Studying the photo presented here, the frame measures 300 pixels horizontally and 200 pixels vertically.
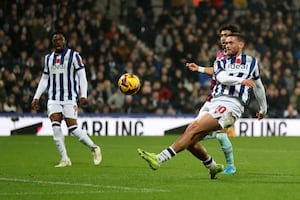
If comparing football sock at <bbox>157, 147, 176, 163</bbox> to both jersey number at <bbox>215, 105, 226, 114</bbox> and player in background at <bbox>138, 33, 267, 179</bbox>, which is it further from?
jersey number at <bbox>215, 105, 226, 114</bbox>

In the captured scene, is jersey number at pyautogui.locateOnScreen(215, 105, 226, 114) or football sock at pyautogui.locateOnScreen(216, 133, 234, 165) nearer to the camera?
jersey number at pyautogui.locateOnScreen(215, 105, 226, 114)

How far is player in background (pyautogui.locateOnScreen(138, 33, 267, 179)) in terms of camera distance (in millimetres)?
10977

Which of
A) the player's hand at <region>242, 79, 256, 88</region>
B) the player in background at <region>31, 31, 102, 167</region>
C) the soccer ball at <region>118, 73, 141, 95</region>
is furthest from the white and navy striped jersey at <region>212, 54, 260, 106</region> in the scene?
the player in background at <region>31, 31, 102, 167</region>

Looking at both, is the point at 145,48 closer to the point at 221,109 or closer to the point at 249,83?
the point at 221,109

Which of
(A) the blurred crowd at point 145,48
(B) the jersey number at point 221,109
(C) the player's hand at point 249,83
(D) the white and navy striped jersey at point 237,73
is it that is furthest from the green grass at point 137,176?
(A) the blurred crowd at point 145,48

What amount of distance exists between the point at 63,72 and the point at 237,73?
3931 mm

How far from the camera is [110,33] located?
87.8 ft

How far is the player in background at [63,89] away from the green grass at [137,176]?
0.47 meters

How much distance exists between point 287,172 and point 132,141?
9153mm

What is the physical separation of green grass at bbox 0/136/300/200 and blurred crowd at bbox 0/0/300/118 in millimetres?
5699

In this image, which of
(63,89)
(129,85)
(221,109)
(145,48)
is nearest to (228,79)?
(221,109)

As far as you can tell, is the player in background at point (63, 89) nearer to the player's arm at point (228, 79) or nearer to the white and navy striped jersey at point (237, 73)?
the white and navy striped jersey at point (237, 73)

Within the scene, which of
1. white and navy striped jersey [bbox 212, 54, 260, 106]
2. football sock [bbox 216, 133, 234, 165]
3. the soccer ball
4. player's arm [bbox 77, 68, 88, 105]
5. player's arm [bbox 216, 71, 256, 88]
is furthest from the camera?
the soccer ball

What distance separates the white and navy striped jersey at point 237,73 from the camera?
11.4 m
